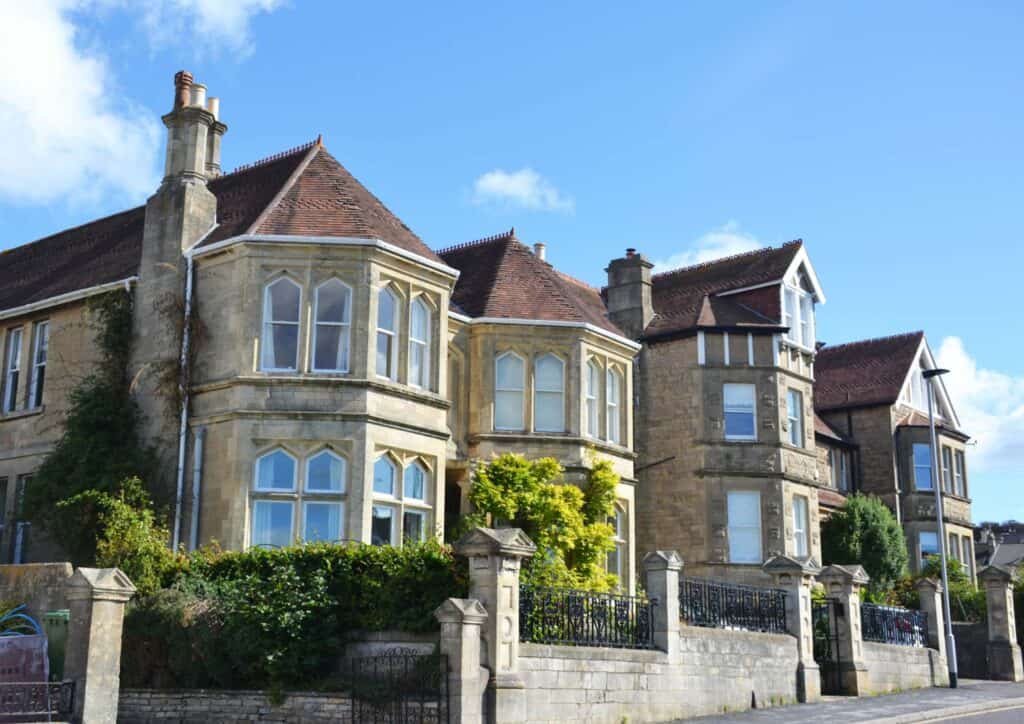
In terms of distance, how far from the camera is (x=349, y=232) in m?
22.1

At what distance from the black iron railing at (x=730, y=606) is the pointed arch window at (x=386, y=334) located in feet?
21.8

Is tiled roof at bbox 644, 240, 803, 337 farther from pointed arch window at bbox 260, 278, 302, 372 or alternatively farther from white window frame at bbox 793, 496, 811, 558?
pointed arch window at bbox 260, 278, 302, 372

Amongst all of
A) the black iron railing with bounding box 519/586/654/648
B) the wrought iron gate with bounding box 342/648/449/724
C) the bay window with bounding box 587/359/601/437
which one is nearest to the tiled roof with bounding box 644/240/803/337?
the bay window with bounding box 587/359/601/437

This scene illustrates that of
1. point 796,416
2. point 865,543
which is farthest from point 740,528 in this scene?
point 865,543

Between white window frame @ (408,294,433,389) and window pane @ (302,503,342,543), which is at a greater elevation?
white window frame @ (408,294,433,389)

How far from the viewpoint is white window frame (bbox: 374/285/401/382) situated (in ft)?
72.2

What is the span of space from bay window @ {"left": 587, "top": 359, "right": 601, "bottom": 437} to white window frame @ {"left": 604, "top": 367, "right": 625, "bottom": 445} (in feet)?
0.75

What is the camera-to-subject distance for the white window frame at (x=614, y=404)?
28000mm

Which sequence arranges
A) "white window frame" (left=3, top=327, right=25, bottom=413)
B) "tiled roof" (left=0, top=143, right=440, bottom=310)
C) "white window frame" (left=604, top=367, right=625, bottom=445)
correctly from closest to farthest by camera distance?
"tiled roof" (left=0, top=143, right=440, bottom=310)
"white window frame" (left=3, top=327, right=25, bottom=413)
"white window frame" (left=604, top=367, right=625, bottom=445)

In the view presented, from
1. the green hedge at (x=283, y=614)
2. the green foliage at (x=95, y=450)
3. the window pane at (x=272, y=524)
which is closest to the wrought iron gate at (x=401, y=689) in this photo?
the green hedge at (x=283, y=614)

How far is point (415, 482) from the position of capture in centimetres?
2239

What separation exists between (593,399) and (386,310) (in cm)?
693

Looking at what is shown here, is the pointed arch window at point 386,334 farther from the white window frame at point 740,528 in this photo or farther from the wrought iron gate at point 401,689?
the white window frame at point 740,528

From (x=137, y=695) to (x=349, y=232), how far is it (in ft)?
29.8
